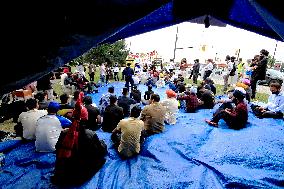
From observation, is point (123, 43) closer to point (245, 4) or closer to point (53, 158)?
point (53, 158)

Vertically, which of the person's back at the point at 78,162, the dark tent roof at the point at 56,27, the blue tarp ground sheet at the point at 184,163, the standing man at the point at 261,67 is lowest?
the blue tarp ground sheet at the point at 184,163

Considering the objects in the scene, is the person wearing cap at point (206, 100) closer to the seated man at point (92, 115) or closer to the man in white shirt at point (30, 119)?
the seated man at point (92, 115)

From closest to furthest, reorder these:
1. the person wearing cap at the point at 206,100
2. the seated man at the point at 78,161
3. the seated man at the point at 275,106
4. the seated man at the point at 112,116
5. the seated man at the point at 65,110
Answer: the seated man at the point at 78,161, the seated man at the point at 65,110, the seated man at the point at 112,116, the seated man at the point at 275,106, the person wearing cap at the point at 206,100

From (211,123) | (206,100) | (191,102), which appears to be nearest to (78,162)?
(211,123)

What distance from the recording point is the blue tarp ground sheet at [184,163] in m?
4.51

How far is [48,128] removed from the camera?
17.3ft

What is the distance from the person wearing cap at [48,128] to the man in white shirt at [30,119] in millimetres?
588

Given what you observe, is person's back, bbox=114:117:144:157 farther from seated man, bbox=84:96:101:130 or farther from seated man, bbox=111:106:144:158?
seated man, bbox=84:96:101:130

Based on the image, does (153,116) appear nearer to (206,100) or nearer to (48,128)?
(48,128)

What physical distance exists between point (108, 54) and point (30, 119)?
56.5ft

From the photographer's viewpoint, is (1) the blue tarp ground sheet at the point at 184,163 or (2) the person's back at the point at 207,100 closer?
(1) the blue tarp ground sheet at the point at 184,163

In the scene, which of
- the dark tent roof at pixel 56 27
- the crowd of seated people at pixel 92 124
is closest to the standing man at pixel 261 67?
the crowd of seated people at pixel 92 124

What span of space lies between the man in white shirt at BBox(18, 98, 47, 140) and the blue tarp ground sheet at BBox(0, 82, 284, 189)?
267 mm

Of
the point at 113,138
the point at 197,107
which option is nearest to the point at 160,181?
the point at 113,138
